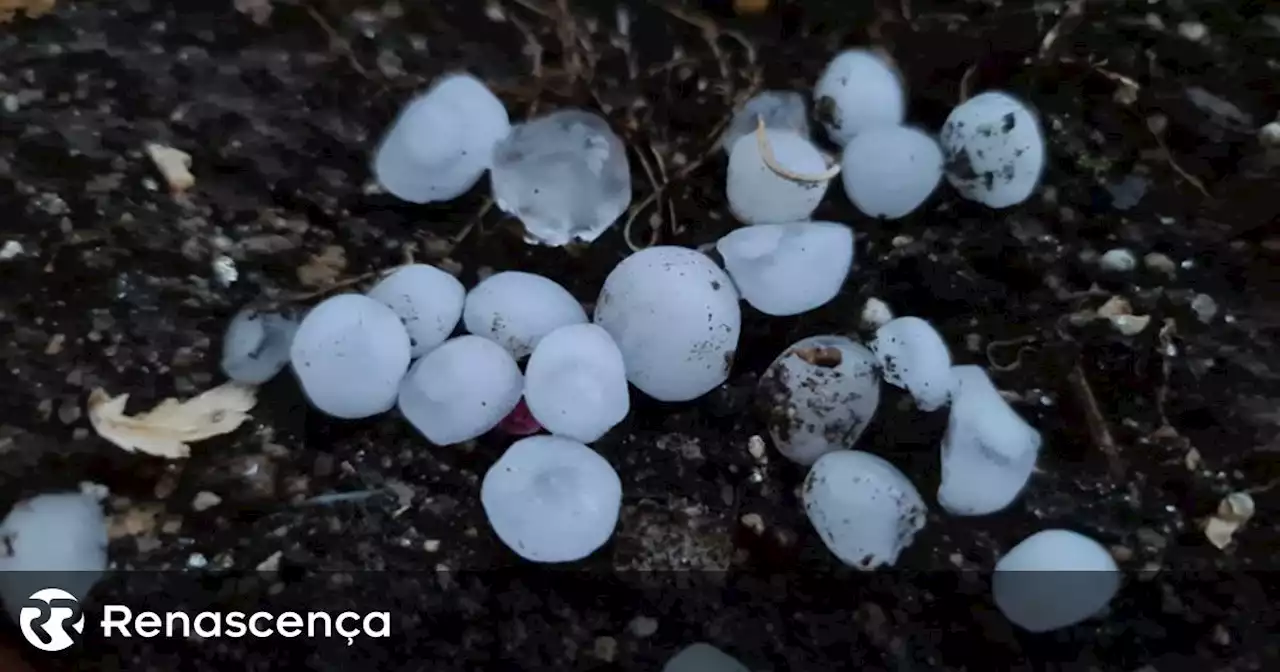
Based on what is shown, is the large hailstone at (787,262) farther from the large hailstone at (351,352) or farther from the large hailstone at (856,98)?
the large hailstone at (351,352)

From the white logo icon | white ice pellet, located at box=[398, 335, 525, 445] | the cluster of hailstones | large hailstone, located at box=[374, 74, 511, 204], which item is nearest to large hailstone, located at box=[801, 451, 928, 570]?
the cluster of hailstones

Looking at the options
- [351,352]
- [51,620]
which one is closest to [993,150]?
[351,352]

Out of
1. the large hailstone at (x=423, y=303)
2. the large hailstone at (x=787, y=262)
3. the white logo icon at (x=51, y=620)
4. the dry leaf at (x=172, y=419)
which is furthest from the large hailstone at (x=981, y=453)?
the white logo icon at (x=51, y=620)

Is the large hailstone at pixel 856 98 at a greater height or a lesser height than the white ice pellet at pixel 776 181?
greater

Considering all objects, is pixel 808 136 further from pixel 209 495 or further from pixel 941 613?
pixel 209 495

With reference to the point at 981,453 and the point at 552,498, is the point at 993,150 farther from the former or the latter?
the point at 552,498

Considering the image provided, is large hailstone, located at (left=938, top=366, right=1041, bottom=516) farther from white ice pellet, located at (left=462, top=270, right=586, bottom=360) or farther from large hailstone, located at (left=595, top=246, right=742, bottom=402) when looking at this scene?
white ice pellet, located at (left=462, top=270, right=586, bottom=360)

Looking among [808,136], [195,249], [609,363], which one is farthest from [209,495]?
[808,136]
